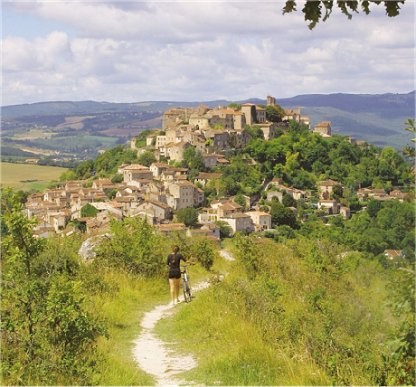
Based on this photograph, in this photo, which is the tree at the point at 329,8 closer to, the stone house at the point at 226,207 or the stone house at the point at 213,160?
the stone house at the point at 226,207

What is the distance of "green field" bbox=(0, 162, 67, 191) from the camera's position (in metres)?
99.6

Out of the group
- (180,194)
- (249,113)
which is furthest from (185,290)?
(249,113)

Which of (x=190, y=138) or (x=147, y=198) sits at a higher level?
(x=190, y=138)

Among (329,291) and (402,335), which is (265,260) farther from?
(402,335)

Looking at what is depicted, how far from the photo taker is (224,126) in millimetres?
78750

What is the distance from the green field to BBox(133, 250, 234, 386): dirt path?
295 feet

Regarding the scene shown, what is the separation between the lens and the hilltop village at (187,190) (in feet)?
203

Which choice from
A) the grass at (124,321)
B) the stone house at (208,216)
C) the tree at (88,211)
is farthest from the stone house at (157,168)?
the grass at (124,321)

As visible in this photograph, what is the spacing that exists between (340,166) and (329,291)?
67562mm

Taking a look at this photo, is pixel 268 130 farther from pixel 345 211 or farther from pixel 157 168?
pixel 345 211

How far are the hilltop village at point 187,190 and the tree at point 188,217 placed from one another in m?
0.49

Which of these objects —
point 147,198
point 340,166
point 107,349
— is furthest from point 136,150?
point 107,349

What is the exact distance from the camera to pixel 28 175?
115 metres

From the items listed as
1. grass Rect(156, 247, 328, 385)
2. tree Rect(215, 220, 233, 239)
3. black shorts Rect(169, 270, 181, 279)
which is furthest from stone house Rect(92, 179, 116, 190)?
grass Rect(156, 247, 328, 385)
